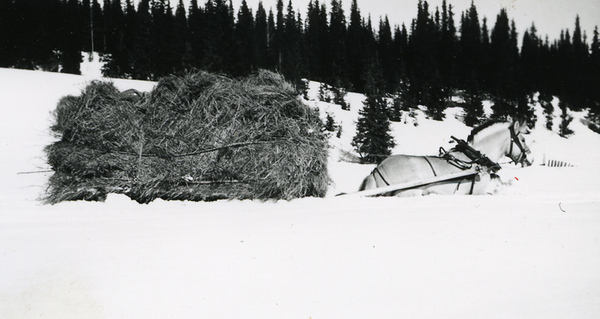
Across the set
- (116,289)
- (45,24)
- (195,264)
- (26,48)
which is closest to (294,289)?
(195,264)

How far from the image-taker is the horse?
5500 mm

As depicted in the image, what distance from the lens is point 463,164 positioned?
575cm

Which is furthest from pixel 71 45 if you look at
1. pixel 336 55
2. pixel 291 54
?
pixel 336 55

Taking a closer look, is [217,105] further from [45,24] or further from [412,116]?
[45,24]

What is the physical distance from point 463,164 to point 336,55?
3496 centimetres

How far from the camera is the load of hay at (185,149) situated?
15.5 ft

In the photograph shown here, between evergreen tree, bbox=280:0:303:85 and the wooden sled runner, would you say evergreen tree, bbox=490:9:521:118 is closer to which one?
evergreen tree, bbox=280:0:303:85

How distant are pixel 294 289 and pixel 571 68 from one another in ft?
139

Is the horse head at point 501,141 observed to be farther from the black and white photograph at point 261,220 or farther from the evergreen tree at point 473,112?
the evergreen tree at point 473,112

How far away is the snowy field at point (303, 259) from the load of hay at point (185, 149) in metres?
0.26

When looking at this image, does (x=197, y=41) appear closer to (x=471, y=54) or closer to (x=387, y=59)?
(x=387, y=59)

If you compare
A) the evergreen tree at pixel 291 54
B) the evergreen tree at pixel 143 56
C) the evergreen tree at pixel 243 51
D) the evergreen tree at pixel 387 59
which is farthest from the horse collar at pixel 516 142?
the evergreen tree at pixel 143 56

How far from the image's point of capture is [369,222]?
382 centimetres

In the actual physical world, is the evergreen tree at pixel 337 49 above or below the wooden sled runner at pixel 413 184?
above
